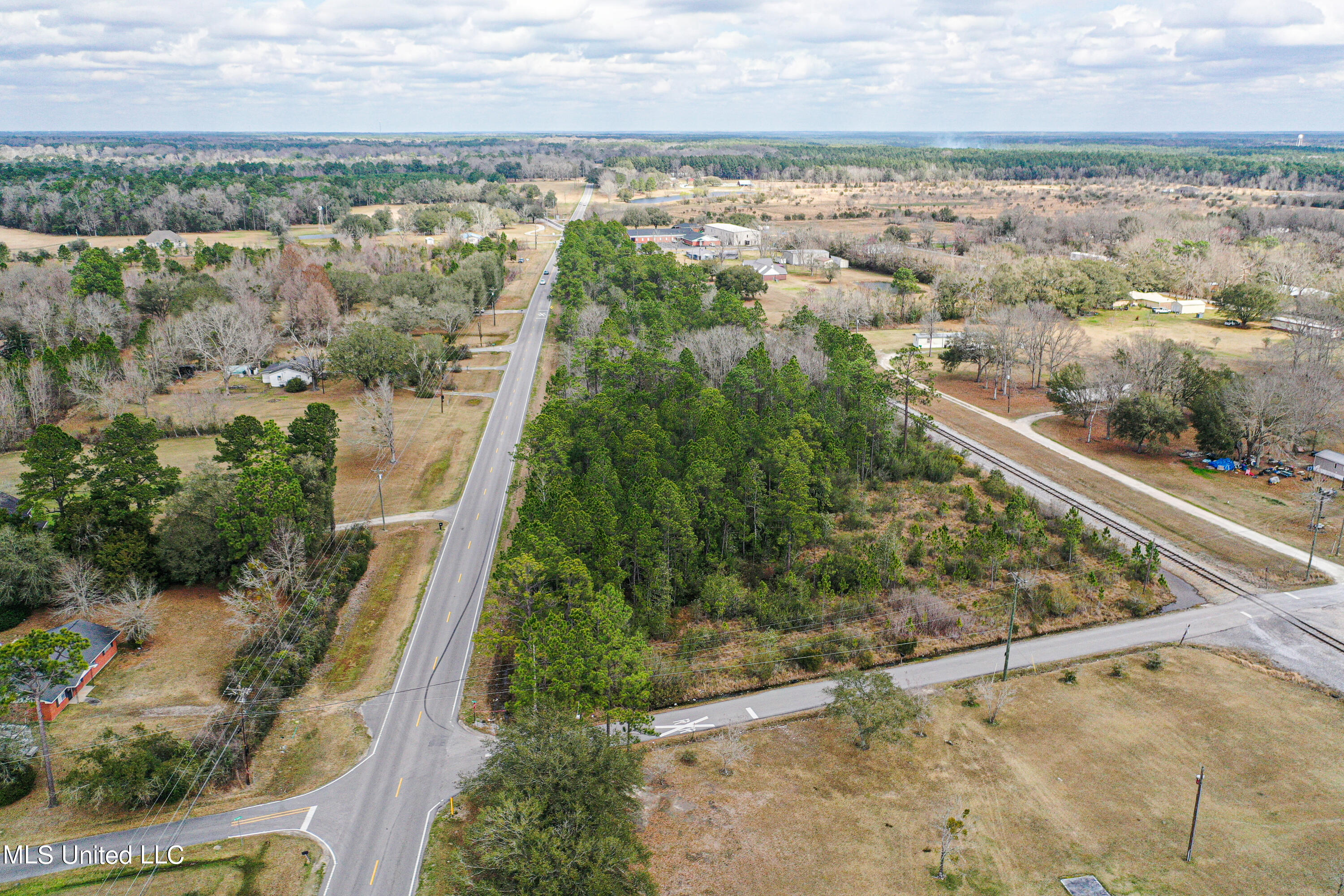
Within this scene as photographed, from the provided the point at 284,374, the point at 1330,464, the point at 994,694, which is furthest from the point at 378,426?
the point at 1330,464

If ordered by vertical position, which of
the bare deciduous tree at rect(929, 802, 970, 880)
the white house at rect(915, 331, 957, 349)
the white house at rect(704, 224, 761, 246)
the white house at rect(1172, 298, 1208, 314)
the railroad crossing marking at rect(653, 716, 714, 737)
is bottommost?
the railroad crossing marking at rect(653, 716, 714, 737)

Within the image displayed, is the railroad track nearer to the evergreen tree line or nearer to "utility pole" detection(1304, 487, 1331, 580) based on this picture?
"utility pole" detection(1304, 487, 1331, 580)

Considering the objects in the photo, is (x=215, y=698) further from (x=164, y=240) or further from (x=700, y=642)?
(x=164, y=240)

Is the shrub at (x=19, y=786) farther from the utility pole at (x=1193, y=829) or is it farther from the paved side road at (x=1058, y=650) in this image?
the utility pole at (x=1193, y=829)

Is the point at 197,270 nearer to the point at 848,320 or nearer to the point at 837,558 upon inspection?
the point at 848,320

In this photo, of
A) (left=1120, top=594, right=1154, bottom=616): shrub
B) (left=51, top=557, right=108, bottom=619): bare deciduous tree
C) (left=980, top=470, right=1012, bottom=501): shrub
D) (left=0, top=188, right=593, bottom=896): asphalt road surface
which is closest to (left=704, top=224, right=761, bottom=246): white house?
(left=980, top=470, right=1012, bottom=501): shrub
